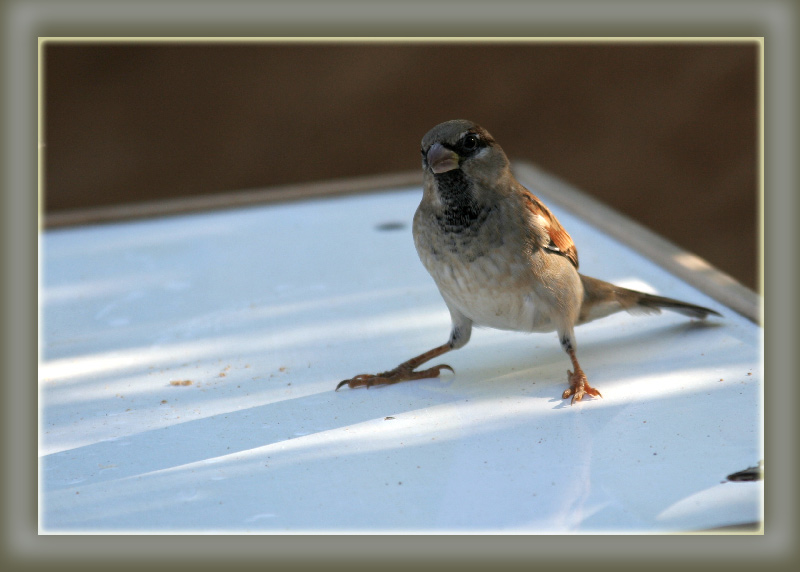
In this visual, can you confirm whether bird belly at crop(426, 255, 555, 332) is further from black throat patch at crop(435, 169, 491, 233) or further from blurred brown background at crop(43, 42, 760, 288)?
blurred brown background at crop(43, 42, 760, 288)

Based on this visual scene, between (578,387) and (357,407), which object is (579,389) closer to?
(578,387)

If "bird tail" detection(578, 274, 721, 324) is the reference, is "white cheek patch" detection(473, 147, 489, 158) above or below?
above

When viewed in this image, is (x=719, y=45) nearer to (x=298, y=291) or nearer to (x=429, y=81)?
(x=429, y=81)

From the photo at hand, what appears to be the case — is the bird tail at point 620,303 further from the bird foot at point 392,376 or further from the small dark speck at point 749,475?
the small dark speck at point 749,475

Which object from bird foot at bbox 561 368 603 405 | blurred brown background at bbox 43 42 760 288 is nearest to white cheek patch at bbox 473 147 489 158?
bird foot at bbox 561 368 603 405

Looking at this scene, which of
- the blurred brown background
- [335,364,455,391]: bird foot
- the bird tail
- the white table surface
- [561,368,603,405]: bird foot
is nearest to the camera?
the white table surface

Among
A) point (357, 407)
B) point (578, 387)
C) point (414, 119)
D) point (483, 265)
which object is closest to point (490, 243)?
point (483, 265)

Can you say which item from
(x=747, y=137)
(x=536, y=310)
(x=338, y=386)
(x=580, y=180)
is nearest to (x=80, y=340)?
(x=338, y=386)

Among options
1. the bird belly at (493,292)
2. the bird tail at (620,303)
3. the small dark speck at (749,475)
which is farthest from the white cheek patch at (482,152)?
the small dark speck at (749,475)

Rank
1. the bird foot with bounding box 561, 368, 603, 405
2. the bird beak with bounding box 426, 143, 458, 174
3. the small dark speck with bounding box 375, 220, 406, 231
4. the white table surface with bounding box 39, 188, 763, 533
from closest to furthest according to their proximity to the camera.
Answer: the white table surface with bounding box 39, 188, 763, 533 < the bird beak with bounding box 426, 143, 458, 174 < the bird foot with bounding box 561, 368, 603, 405 < the small dark speck with bounding box 375, 220, 406, 231
